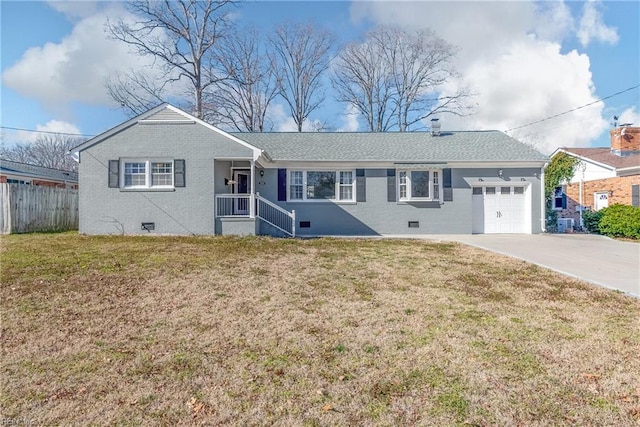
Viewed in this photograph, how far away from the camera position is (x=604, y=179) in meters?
19.0

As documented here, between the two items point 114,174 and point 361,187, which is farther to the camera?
point 361,187

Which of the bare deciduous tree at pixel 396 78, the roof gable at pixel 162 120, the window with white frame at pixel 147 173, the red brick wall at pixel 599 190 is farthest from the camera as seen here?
the bare deciduous tree at pixel 396 78

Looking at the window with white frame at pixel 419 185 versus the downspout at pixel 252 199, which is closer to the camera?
the downspout at pixel 252 199

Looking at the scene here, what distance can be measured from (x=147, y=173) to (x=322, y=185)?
708 centimetres

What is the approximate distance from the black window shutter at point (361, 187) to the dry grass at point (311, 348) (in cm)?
775

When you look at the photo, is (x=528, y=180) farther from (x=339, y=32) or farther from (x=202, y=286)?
(x=339, y=32)

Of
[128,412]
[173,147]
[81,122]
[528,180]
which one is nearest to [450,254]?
[528,180]

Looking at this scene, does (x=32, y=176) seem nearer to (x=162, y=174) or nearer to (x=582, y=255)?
(x=162, y=174)

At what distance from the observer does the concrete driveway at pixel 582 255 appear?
6594 millimetres

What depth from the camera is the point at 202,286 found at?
5.81 m

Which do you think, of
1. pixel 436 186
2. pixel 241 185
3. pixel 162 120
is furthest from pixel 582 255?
pixel 162 120

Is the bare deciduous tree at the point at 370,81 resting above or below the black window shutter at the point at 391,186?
above

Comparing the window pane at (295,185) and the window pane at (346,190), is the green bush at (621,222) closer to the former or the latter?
the window pane at (346,190)

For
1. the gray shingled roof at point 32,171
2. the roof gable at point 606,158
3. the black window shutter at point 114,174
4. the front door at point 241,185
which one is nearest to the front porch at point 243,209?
the front door at point 241,185
